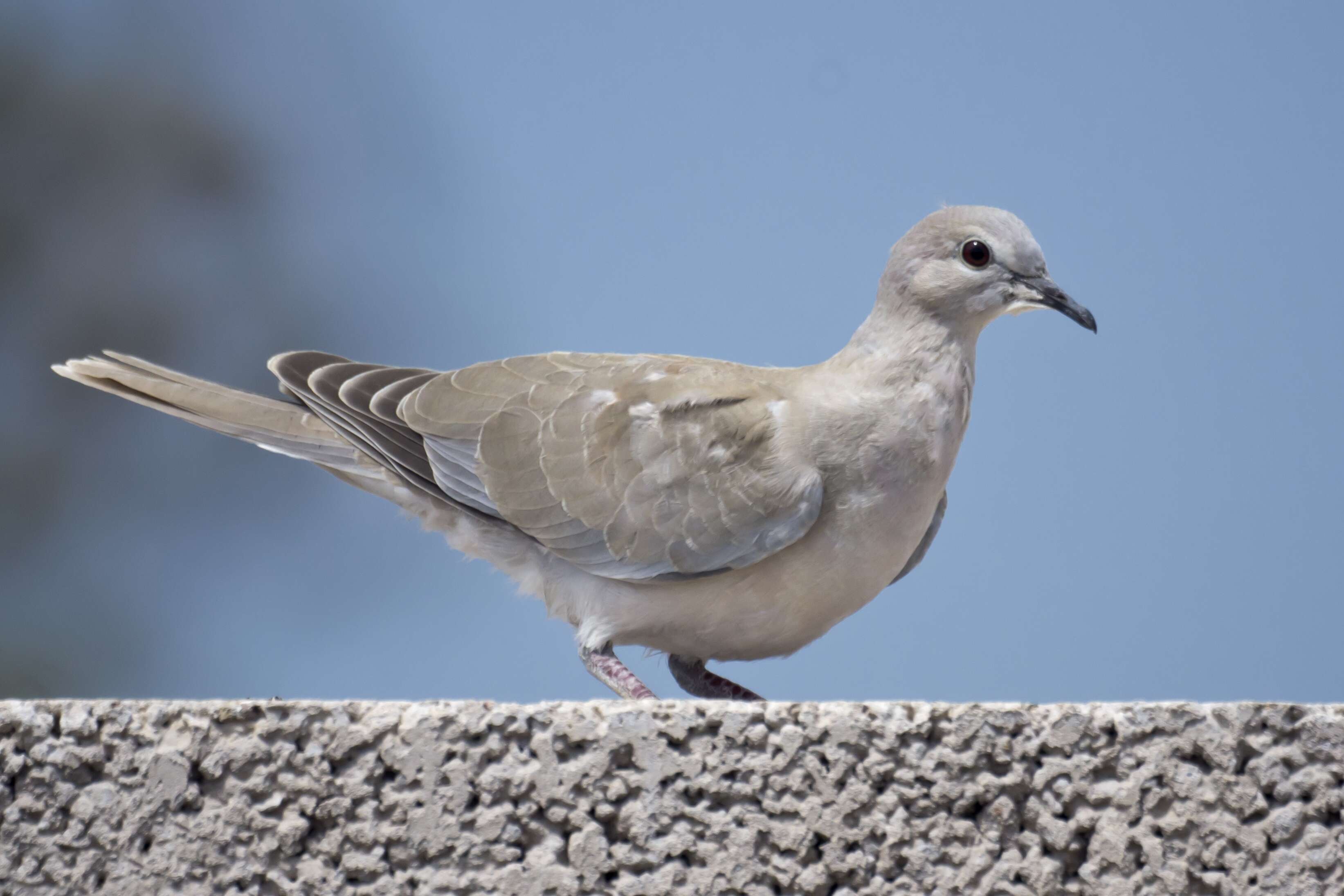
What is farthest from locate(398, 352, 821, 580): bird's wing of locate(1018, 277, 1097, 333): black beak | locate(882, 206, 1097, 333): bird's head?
locate(1018, 277, 1097, 333): black beak

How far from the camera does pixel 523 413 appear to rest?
255 cm

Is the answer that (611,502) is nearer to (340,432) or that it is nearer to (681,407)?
(681,407)

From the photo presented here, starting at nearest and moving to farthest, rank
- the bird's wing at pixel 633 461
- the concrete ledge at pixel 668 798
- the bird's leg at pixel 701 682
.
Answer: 1. the concrete ledge at pixel 668 798
2. the bird's wing at pixel 633 461
3. the bird's leg at pixel 701 682

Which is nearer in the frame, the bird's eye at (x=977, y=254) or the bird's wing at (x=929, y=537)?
the bird's eye at (x=977, y=254)

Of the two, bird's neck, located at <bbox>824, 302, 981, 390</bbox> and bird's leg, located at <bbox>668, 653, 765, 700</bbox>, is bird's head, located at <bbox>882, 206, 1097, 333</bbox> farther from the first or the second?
bird's leg, located at <bbox>668, 653, 765, 700</bbox>

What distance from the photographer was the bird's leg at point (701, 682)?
2529mm

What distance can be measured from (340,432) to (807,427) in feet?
3.21

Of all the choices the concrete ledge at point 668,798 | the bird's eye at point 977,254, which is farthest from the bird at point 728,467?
the concrete ledge at point 668,798

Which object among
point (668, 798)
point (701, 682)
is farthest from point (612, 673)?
point (668, 798)

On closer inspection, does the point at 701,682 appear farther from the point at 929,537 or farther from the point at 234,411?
the point at 234,411

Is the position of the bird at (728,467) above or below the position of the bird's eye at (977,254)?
below

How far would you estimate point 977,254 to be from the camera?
89.9 inches

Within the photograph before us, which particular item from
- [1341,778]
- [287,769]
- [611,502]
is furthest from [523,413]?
[1341,778]

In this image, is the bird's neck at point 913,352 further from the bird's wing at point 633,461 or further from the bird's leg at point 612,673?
the bird's leg at point 612,673
